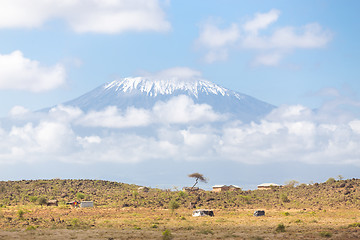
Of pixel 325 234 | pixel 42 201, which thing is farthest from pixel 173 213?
pixel 325 234

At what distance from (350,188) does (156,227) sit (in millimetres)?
55674

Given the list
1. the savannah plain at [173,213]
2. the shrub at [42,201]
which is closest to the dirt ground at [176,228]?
the savannah plain at [173,213]

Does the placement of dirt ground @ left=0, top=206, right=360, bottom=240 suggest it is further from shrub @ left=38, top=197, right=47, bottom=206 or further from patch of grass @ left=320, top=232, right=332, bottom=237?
shrub @ left=38, top=197, right=47, bottom=206

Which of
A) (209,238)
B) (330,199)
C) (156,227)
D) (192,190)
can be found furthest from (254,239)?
(192,190)

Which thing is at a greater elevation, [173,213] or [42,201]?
[42,201]

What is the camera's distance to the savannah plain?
5091 centimetres

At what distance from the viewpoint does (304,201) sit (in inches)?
3802

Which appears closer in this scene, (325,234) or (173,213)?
(325,234)

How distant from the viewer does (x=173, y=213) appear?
260 feet

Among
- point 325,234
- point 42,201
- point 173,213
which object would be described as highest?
point 42,201

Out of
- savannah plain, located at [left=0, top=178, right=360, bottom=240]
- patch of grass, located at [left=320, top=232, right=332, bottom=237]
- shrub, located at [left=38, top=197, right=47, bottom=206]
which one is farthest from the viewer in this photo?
shrub, located at [left=38, top=197, right=47, bottom=206]

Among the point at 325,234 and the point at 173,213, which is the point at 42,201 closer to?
the point at 173,213

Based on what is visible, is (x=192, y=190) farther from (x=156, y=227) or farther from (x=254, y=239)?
(x=254, y=239)

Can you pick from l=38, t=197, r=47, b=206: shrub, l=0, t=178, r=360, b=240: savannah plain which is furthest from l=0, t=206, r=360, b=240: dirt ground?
l=38, t=197, r=47, b=206: shrub
